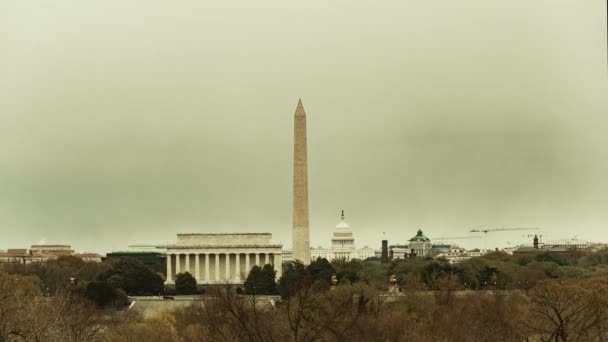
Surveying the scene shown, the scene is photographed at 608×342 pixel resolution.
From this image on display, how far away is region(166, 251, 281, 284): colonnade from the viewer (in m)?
133

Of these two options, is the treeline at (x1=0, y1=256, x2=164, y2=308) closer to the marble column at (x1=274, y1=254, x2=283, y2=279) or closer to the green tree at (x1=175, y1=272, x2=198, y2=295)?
the green tree at (x1=175, y1=272, x2=198, y2=295)

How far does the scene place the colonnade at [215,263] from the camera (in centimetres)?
13312

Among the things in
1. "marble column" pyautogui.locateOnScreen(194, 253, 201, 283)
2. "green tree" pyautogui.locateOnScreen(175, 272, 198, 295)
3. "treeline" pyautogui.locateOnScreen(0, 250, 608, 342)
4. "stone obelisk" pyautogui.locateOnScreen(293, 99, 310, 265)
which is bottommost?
"treeline" pyautogui.locateOnScreen(0, 250, 608, 342)

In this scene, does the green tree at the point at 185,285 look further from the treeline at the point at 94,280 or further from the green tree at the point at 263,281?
the green tree at the point at 263,281

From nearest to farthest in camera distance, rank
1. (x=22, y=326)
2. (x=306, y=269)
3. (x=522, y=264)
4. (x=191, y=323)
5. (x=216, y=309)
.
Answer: (x=22, y=326)
(x=216, y=309)
(x=191, y=323)
(x=306, y=269)
(x=522, y=264)

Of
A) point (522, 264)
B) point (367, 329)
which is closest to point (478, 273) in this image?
point (522, 264)

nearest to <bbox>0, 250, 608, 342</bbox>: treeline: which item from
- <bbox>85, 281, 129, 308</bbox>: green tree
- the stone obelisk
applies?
<bbox>85, 281, 129, 308</bbox>: green tree

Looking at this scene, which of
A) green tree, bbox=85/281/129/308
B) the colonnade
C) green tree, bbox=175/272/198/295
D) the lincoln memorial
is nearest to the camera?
green tree, bbox=85/281/129/308

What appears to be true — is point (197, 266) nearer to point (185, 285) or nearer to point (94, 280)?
point (185, 285)

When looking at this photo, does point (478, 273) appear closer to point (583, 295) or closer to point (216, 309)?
point (583, 295)

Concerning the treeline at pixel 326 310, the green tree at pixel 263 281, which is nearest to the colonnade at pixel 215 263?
the treeline at pixel 326 310

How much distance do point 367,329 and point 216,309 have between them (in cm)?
689

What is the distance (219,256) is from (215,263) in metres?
0.76

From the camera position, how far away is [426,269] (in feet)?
360
